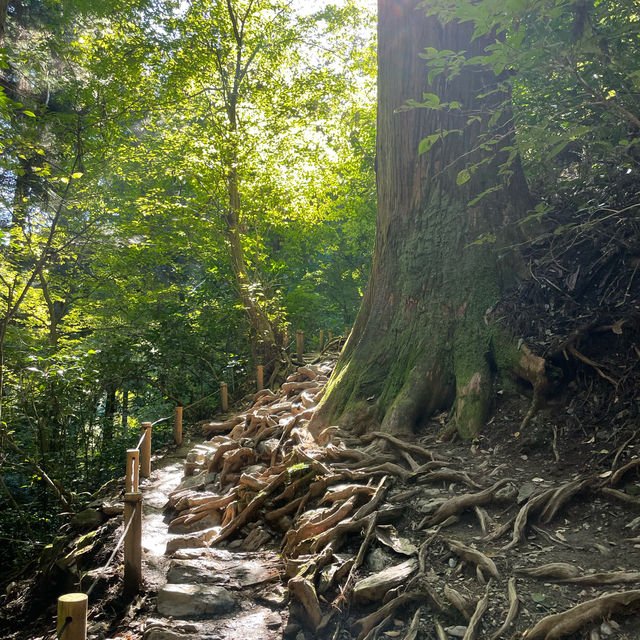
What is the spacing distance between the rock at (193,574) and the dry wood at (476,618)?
200 cm

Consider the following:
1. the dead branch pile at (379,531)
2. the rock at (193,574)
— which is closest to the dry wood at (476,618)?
the dead branch pile at (379,531)

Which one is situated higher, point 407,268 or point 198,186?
point 198,186

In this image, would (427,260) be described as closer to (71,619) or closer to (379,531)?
(379,531)

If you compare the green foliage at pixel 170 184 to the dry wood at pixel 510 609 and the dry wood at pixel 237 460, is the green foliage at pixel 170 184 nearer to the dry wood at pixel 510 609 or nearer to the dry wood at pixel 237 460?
the dry wood at pixel 237 460

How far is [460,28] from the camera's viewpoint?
18.8 ft

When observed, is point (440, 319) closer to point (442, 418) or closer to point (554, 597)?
point (442, 418)

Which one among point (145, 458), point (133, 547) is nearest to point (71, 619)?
point (133, 547)

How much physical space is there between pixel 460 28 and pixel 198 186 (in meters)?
7.55

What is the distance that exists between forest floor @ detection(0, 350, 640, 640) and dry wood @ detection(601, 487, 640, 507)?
1cm

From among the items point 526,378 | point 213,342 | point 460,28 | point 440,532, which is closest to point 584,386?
point 526,378

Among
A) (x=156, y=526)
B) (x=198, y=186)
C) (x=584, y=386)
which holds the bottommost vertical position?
(x=156, y=526)

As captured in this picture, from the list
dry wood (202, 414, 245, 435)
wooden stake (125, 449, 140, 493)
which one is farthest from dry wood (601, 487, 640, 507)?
dry wood (202, 414, 245, 435)

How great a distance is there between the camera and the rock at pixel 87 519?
616cm

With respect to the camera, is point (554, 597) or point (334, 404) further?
point (334, 404)
